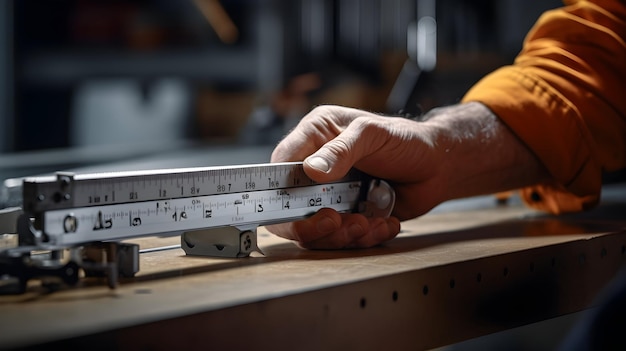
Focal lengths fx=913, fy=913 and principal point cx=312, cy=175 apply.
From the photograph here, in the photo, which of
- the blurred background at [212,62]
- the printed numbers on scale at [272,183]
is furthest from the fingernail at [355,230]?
the blurred background at [212,62]

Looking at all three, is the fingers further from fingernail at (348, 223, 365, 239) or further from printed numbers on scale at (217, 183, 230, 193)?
printed numbers on scale at (217, 183, 230, 193)

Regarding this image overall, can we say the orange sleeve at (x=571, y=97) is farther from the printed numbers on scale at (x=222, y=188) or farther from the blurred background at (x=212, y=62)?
the blurred background at (x=212, y=62)

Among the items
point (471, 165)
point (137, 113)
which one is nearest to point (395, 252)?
point (471, 165)

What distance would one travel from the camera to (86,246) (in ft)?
2.94

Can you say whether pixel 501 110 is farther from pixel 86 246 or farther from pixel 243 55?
pixel 243 55

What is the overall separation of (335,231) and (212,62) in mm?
4541

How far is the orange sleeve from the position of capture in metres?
1.43

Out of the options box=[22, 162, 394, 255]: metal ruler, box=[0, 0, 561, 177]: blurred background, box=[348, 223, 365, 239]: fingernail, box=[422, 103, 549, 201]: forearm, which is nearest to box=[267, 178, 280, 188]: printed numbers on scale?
box=[22, 162, 394, 255]: metal ruler

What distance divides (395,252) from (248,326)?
0.35m

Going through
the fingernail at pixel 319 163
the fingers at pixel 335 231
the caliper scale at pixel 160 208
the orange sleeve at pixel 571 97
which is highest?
the orange sleeve at pixel 571 97

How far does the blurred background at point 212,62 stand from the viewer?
14.9 ft

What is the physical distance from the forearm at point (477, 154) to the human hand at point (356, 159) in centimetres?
4

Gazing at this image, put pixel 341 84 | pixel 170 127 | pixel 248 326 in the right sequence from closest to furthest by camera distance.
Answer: pixel 248 326
pixel 341 84
pixel 170 127

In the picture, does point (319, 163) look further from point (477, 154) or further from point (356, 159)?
point (477, 154)
